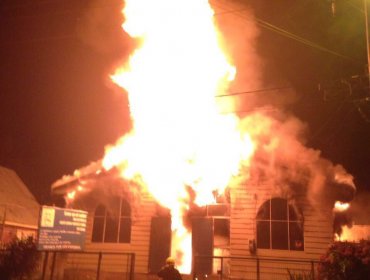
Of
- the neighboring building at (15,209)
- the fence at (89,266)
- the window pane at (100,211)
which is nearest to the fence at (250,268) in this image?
the fence at (89,266)

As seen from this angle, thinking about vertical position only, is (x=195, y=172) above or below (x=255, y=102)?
below

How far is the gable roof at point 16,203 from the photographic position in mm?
18906

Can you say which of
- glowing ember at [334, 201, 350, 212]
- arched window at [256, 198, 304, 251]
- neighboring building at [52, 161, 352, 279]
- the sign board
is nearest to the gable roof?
neighboring building at [52, 161, 352, 279]

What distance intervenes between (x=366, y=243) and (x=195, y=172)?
27.8 feet

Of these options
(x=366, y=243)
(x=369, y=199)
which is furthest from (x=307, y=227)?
(x=366, y=243)

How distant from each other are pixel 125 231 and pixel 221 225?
175 inches

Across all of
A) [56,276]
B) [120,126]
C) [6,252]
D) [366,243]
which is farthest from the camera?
[120,126]

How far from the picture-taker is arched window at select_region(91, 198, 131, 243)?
59.9 feet

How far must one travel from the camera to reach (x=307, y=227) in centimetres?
1549

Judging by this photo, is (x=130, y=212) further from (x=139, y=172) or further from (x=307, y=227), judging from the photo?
(x=307, y=227)

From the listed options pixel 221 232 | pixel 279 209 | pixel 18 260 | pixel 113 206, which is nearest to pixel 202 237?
pixel 221 232

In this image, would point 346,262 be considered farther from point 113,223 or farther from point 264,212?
point 113,223

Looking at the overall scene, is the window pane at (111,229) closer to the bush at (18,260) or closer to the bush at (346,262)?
the bush at (18,260)

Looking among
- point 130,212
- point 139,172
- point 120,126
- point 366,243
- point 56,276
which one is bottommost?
point 56,276
